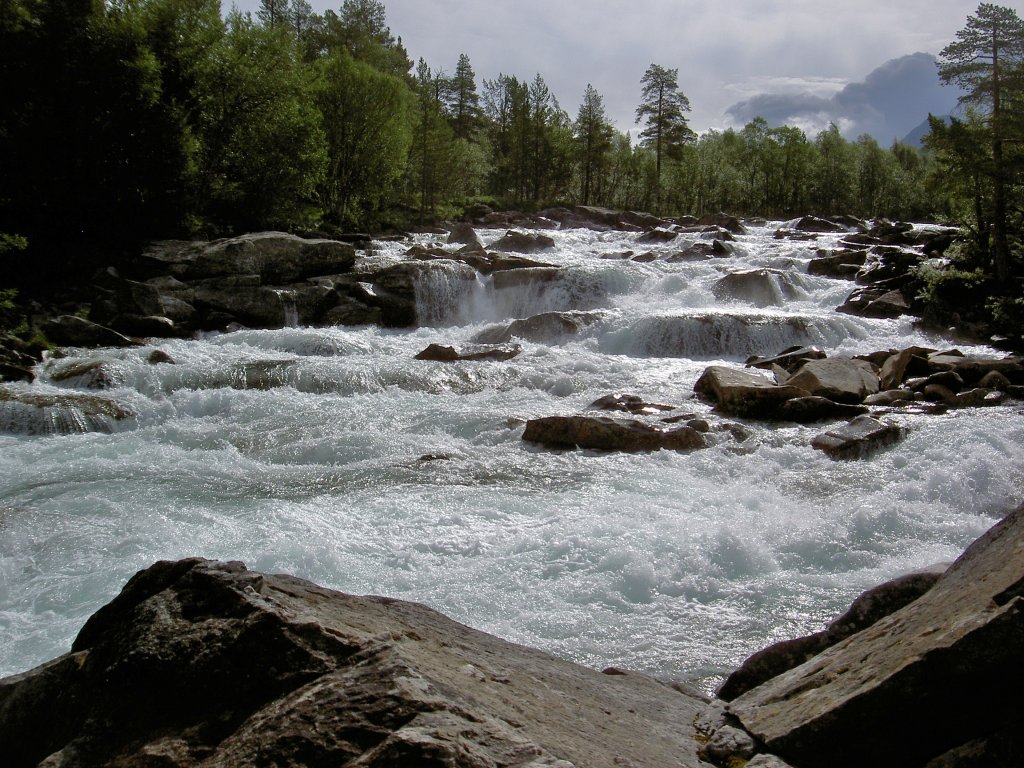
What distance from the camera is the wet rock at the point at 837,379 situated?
10.7 meters

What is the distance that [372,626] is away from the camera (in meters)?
2.34

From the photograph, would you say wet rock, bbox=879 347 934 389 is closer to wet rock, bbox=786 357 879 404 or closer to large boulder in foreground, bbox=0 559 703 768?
wet rock, bbox=786 357 879 404

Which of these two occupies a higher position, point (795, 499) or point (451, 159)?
point (451, 159)

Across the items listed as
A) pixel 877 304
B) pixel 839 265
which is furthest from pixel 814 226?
pixel 877 304

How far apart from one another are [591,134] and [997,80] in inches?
1630

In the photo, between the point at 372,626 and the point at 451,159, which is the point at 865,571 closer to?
the point at 372,626

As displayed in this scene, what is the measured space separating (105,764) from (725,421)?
9453 mm

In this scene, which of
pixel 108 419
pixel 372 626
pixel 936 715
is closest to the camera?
pixel 936 715

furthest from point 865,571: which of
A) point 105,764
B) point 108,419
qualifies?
point 108,419

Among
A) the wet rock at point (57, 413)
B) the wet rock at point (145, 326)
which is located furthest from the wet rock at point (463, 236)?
the wet rock at point (57, 413)

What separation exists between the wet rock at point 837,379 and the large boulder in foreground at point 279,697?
948 cm

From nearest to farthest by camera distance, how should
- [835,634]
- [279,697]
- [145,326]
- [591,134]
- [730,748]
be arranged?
1. [279,697]
2. [730,748]
3. [835,634]
4. [145,326]
5. [591,134]

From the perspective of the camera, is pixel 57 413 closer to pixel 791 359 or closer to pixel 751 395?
pixel 751 395

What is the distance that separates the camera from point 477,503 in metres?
7.12
